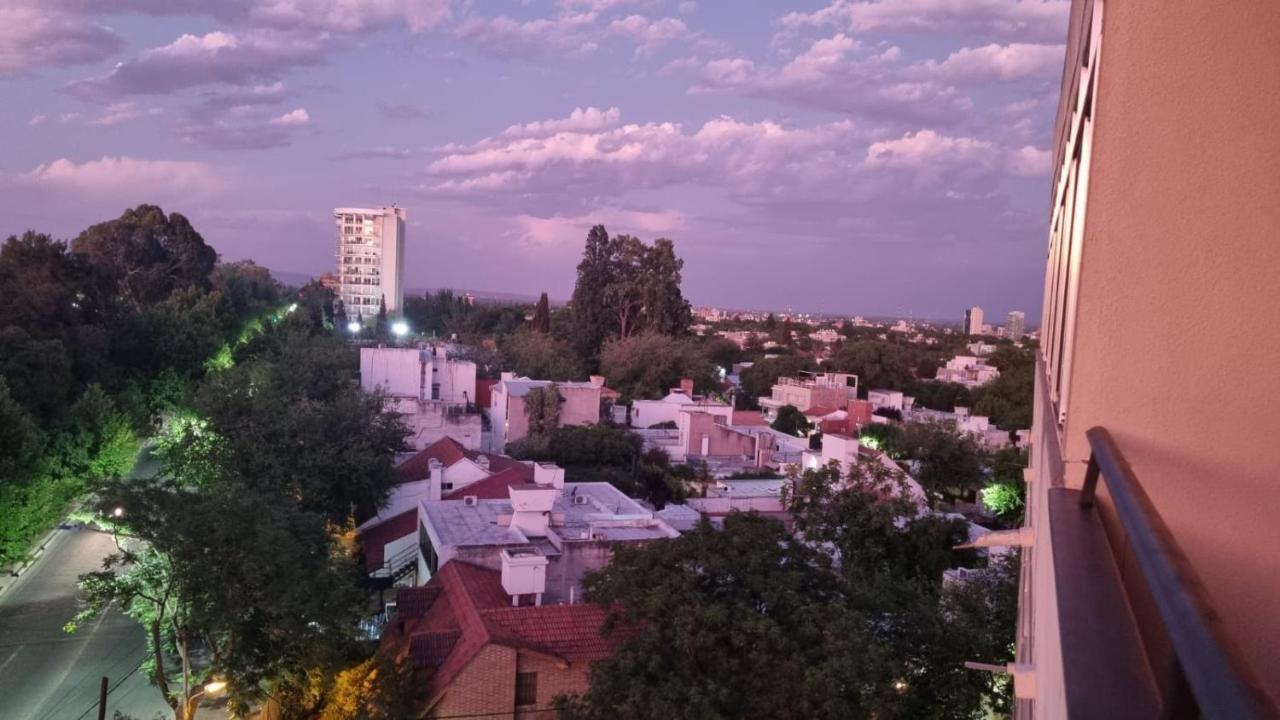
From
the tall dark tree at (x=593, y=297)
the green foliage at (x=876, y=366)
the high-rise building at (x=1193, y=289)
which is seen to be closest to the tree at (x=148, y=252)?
the tall dark tree at (x=593, y=297)

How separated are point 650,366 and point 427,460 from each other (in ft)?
59.1

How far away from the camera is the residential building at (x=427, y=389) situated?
82.5ft

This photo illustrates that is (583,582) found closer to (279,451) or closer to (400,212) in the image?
(279,451)

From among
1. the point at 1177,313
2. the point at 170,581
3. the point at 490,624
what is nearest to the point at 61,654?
the point at 170,581

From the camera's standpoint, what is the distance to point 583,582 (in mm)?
10250

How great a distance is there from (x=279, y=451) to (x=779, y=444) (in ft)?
54.2

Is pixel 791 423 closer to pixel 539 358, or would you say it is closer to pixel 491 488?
pixel 539 358

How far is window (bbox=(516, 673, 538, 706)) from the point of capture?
33.0 ft

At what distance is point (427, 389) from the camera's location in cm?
2953

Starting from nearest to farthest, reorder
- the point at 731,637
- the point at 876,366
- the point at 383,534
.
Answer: the point at 731,637, the point at 383,534, the point at 876,366

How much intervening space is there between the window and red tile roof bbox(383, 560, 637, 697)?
338 mm

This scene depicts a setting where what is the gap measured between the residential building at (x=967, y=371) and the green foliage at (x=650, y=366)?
15.9 meters

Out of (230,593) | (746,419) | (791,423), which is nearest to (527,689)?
(230,593)

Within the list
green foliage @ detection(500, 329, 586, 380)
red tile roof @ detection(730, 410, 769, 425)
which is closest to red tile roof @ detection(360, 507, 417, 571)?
red tile roof @ detection(730, 410, 769, 425)
